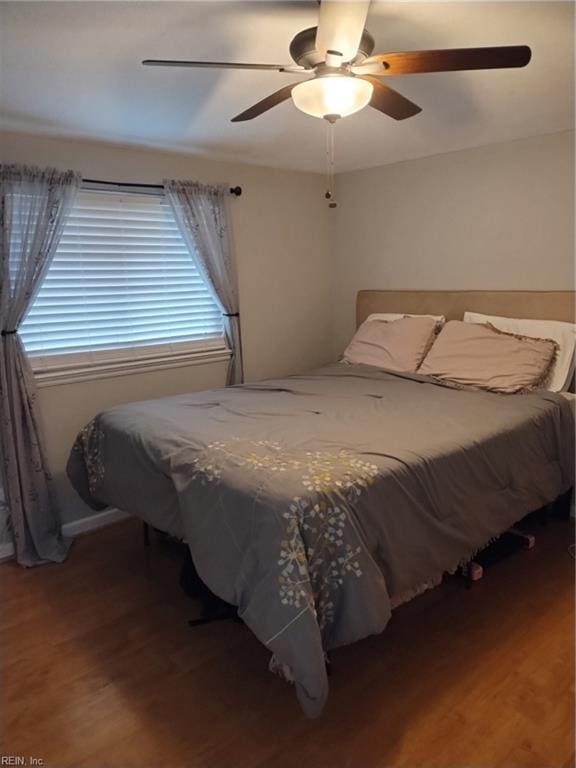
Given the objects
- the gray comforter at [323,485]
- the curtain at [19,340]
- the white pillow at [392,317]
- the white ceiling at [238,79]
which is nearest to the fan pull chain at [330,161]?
the white ceiling at [238,79]

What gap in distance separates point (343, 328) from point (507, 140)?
181 centimetres

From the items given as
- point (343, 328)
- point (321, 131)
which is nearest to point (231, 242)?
point (321, 131)

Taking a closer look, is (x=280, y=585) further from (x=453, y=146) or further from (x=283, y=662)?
(x=453, y=146)

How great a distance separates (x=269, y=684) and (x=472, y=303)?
8.33 feet

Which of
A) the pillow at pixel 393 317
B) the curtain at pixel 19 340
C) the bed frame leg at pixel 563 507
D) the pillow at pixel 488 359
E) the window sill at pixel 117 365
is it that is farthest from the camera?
the pillow at pixel 393 317

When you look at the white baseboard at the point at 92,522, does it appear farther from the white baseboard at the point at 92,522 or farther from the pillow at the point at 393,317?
the pillow at the point at 393,317

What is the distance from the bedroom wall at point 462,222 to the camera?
9.69 ft

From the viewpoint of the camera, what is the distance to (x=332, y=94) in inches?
64.7

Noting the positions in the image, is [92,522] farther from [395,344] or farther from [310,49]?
[310,49]

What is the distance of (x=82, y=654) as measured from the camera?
2.04m

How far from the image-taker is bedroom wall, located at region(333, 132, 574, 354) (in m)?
2.95

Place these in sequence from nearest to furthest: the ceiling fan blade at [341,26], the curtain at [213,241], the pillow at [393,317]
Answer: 1. the ceiling fan blade at [341,26]
2. the curtain at [213,241]
3. the pillow at [393,317]

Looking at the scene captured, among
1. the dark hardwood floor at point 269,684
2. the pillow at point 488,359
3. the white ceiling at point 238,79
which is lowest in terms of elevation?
the dark hardwood floor at point 269,684

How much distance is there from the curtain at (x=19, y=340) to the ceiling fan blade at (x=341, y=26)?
179 cm
